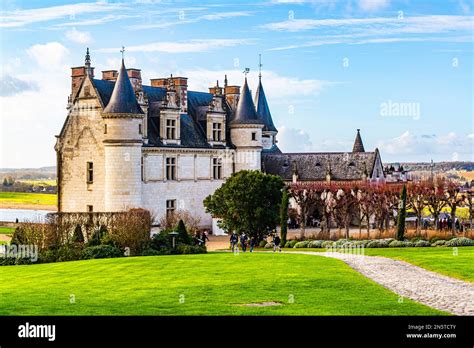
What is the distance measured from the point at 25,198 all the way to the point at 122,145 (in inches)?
1354

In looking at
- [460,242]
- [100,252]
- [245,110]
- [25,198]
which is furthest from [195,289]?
[25,198]

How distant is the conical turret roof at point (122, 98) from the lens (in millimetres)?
47594

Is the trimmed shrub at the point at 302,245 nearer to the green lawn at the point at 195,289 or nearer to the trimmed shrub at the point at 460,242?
the trimmed shrub at the point at 460,242

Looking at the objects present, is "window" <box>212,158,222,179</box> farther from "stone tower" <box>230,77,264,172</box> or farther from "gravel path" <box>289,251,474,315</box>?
"gravel path" <box>289,251,474,315</box>

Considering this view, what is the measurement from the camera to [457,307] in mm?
19312

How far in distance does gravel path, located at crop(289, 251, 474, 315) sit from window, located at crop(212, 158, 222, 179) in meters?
26.8

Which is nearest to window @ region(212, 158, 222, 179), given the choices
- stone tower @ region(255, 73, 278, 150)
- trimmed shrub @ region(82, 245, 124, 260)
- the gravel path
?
stone tower @ region(255, 73, 278, 150)

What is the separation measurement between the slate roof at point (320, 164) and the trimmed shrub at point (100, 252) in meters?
28.1

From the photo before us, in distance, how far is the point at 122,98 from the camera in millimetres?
47812

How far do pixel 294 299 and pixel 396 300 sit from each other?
2347 millimetres

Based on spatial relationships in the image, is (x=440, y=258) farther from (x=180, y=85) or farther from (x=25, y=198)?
(x=25, y=198)

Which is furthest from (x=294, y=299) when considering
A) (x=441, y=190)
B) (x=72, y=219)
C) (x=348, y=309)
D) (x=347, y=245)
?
(x=441, y=190)
